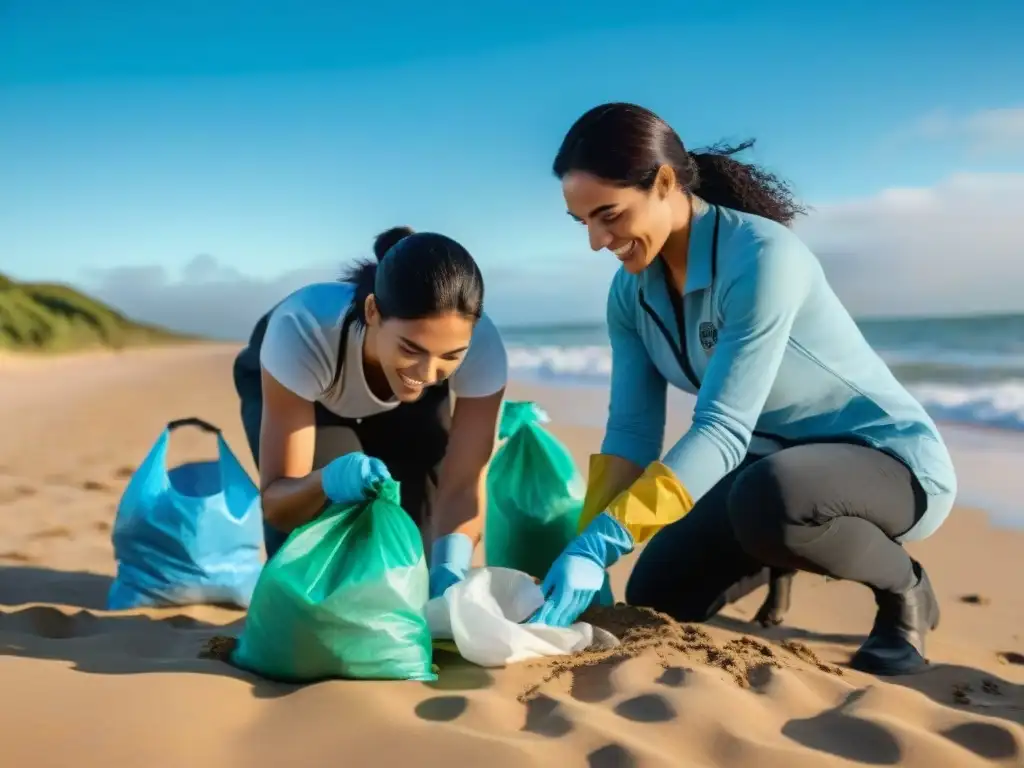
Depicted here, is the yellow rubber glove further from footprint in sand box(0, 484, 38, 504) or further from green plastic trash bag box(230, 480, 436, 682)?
footprint in sand box(0, 484, 38, 504)

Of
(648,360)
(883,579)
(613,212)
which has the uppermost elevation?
(613,212)

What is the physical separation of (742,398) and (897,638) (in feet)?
2.31

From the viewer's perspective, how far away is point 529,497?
2.65m

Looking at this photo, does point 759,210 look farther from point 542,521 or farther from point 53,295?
point 53,295

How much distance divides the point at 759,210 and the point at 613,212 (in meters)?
0.43

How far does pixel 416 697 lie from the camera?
1684 millimetres

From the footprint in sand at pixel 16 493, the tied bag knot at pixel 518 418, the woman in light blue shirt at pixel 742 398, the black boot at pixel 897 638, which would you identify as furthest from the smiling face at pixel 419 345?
the footprint in sand at pixel 16 493

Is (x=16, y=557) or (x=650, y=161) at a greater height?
(x=650, y=161)

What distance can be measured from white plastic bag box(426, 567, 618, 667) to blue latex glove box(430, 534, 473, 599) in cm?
15

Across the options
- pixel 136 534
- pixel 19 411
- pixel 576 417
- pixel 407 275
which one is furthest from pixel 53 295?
pixel 407 275

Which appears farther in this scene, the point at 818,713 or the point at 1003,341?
the point at 1003,341

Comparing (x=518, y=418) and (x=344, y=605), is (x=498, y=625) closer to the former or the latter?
(x=344, y=605)

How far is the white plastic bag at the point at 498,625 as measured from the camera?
1861 mm

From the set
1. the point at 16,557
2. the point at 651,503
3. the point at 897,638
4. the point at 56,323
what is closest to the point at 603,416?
the point at 16,557
